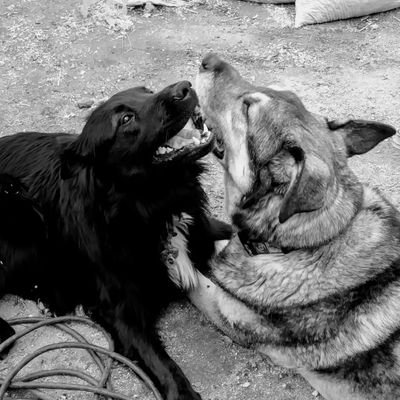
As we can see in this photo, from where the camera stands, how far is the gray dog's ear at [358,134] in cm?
384

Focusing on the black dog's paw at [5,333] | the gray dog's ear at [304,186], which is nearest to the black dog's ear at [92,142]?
the gray dog's ear at [304,186]

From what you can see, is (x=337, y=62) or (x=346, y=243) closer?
(x=346, y=243)

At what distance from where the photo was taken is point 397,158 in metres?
5.71

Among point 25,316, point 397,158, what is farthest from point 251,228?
point 397,158

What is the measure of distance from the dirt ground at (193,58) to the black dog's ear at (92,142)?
1.76 meters

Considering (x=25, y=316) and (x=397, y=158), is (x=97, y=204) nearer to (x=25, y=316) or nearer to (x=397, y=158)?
(x=25, y=316)

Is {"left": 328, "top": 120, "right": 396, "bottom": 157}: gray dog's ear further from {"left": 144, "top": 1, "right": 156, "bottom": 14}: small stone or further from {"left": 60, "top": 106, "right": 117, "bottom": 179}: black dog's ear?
{"left": 144, "top": 1, "right": 156, "bottom": 14}: small stone

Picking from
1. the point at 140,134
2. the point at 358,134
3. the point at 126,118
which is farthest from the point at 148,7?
the point at 358,134

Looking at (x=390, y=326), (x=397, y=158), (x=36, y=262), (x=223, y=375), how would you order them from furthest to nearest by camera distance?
(x=397, y=158) < (x=36, y=262) < (x=223, y=375) < (x=390, y=326)

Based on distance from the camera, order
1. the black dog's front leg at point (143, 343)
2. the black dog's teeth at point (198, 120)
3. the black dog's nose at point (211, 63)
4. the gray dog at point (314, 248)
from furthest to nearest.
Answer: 1. the black dog's nose at point (211, 63)
2. the black dog's teeth at point (198, 120)
3. the black dog's front leg at point (143, 343)
4. the gray dog at point (314, 248)

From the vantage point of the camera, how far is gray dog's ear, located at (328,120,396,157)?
384cm

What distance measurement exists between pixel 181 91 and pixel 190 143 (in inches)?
13.4

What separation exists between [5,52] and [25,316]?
12.2 feet

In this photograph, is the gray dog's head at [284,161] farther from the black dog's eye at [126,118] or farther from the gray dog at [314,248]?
the black dog's eye at [126,118]
